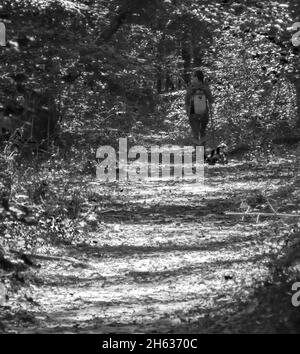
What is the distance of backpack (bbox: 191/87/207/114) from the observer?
2083cm

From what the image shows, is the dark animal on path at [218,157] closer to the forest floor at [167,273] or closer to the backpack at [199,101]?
the backpack at [199,101]

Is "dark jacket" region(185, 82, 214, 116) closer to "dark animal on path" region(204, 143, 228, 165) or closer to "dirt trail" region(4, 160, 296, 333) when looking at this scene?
"dark animal on path" region(204, 143, 228, 165)

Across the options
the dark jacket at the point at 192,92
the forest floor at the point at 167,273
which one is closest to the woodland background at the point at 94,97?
the forest floor at the point at 167,273

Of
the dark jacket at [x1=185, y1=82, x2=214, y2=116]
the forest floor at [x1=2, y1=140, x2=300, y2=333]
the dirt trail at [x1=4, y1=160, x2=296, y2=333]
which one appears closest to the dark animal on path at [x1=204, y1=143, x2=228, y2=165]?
the dark jacket at [x1=185, y1=82, x2=214, y2=116]

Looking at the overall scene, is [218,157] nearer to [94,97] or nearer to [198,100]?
[198,100]

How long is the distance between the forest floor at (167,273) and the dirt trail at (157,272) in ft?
0.04

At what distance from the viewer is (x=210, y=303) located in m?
7.74

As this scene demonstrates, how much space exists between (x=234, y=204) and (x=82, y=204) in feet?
9.09

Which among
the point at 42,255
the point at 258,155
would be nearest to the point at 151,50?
the point at 258,155

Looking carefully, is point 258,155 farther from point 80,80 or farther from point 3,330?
point 3,330

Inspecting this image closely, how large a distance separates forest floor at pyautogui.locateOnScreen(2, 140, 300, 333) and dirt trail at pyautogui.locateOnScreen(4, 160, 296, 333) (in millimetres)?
11
